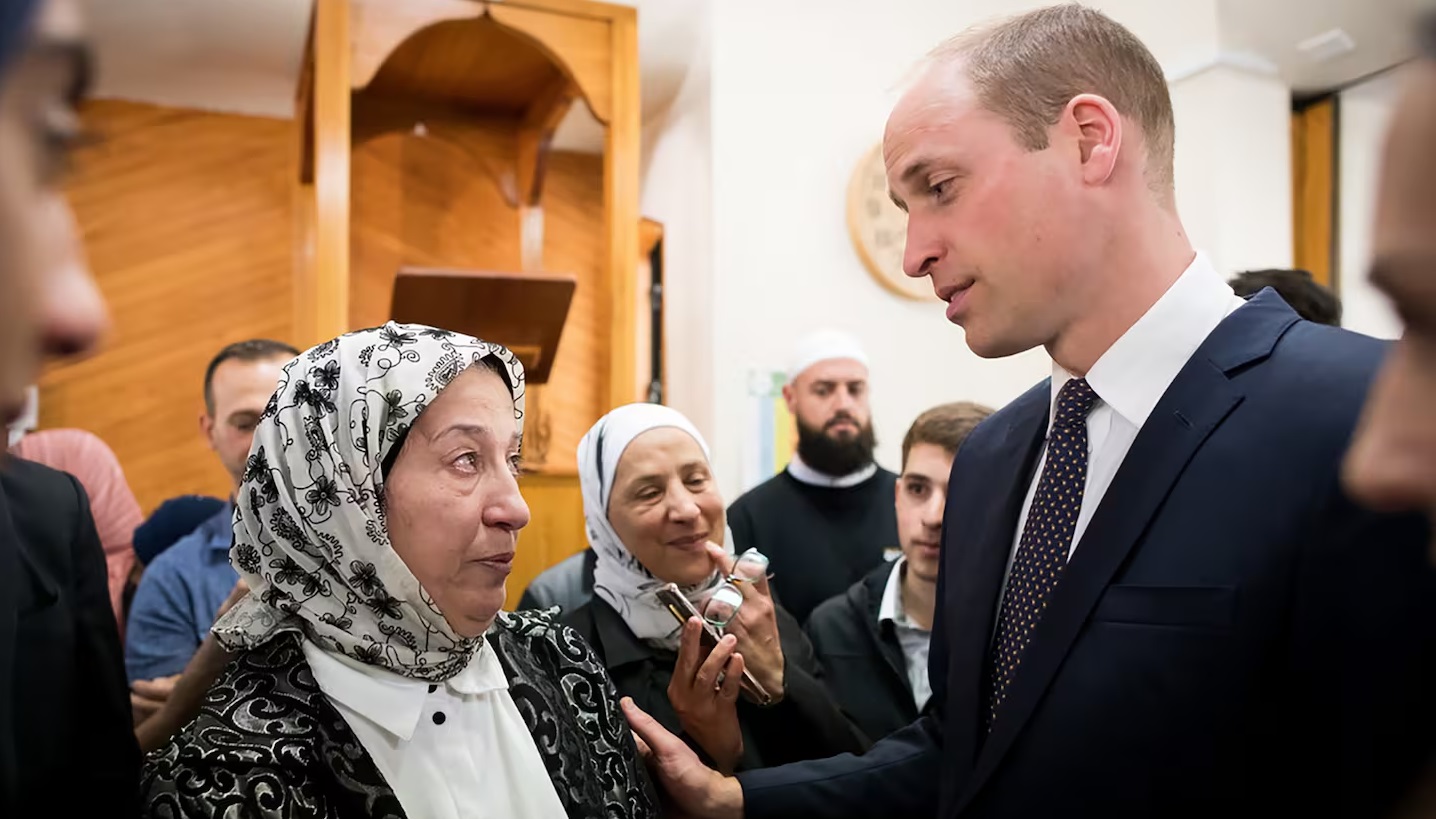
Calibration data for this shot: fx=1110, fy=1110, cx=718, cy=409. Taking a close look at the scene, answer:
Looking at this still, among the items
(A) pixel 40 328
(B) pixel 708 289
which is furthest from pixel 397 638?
(B) pixel 708 289

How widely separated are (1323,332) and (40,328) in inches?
44.3

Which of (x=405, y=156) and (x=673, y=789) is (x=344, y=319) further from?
(x=673, y=789)

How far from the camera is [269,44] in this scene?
182 inches

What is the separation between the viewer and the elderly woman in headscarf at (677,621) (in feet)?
5.58

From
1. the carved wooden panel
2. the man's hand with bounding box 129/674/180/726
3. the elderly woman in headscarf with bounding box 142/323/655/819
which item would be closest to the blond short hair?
the elderly woman in headscarf with bounding box 142/323/655/819

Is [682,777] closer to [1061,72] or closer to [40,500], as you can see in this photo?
[40,500]

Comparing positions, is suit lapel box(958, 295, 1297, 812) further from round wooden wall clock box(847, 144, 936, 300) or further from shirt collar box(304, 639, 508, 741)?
round wooden wall clock box(847, 144, 936, 300)

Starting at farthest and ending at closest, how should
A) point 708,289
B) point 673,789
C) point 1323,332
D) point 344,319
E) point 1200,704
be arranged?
1. point 708,289
2. point 344,319
3. point 673,789
4. point 1323,332
5. point 1200,704

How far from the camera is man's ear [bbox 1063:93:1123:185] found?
4.02 ft

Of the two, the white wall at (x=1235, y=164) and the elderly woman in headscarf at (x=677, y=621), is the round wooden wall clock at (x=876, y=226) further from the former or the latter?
the elderly woman in headscarf at (x=677, y=621)

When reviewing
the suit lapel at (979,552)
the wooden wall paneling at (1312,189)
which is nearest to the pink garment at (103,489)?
the suit lapel at (979,552)

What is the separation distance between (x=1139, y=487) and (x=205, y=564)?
2.19 metres

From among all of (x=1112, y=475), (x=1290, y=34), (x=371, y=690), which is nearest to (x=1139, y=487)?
(x=1112, y=475)

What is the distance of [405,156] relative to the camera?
543 cm
